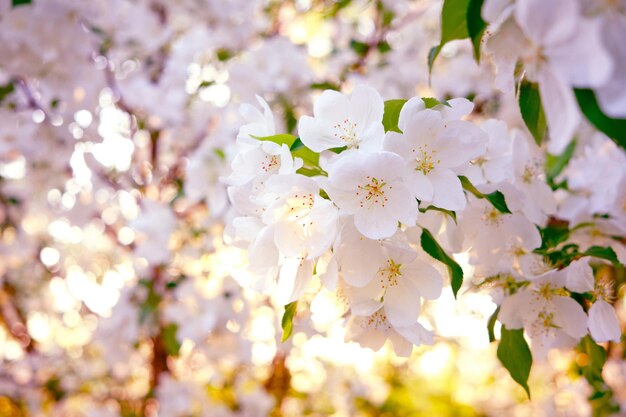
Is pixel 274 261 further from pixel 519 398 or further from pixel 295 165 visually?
pixel 519 398

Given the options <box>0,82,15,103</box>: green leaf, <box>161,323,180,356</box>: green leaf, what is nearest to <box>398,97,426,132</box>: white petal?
<box>0,82,15,103</box>: green leaf

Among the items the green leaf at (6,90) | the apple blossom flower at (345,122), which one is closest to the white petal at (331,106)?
the apple blossom flower at (345,122)

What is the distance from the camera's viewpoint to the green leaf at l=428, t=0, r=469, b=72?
752 mm

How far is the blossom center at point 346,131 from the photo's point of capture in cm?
72

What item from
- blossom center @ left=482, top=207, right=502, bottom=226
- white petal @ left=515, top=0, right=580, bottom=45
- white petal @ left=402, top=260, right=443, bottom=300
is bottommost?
blossom center @ left=482, top=207, right=502, bottom=226

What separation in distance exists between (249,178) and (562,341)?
60cm

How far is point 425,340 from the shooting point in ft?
2.52

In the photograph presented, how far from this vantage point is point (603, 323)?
0.84 m

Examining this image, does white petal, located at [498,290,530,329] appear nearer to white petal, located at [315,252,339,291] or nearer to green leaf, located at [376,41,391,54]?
white petal, located at [315,252,339,291]

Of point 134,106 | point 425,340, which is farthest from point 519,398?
point 425,340

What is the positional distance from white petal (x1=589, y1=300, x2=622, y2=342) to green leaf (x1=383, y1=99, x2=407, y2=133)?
0.42m

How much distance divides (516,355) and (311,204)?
45 centimetres

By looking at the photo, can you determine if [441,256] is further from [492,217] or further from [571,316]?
[571,316]

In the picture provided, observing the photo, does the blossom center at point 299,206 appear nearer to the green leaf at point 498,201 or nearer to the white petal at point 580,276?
the green leaf at point 498,201
